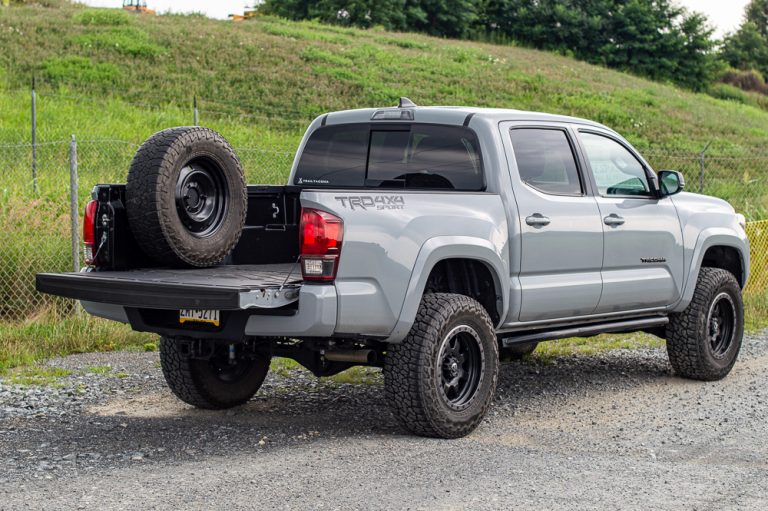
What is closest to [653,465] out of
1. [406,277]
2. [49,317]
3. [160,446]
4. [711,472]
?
[711,472]

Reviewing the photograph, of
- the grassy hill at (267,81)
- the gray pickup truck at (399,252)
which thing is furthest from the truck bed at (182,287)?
the grassy hill at (267,81)

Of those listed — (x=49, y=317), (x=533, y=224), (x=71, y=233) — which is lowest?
(x=49, y=317)

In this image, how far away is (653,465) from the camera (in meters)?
6.09

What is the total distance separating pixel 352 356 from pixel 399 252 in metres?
0.73

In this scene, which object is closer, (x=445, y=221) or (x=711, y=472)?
(x=711, y=472)

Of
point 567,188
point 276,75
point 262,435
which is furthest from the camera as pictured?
point 276,75

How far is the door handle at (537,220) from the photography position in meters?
7.22

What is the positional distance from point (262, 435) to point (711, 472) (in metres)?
2.64

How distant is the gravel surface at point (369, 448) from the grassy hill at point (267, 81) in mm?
15158

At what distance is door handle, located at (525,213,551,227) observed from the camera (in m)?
7.22

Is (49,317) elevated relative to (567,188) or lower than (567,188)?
lower

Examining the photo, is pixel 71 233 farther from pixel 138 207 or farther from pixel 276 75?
pixel 276 75

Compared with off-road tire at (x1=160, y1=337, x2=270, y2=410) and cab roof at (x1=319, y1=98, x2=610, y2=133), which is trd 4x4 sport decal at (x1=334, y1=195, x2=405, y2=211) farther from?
off-road tire at (x1=160, y1=337, x2=270, y2=410)

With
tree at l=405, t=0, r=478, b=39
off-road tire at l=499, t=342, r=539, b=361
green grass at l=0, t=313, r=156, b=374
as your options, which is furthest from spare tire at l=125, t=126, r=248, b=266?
tree at l=405, t=0, r=478, b=39
